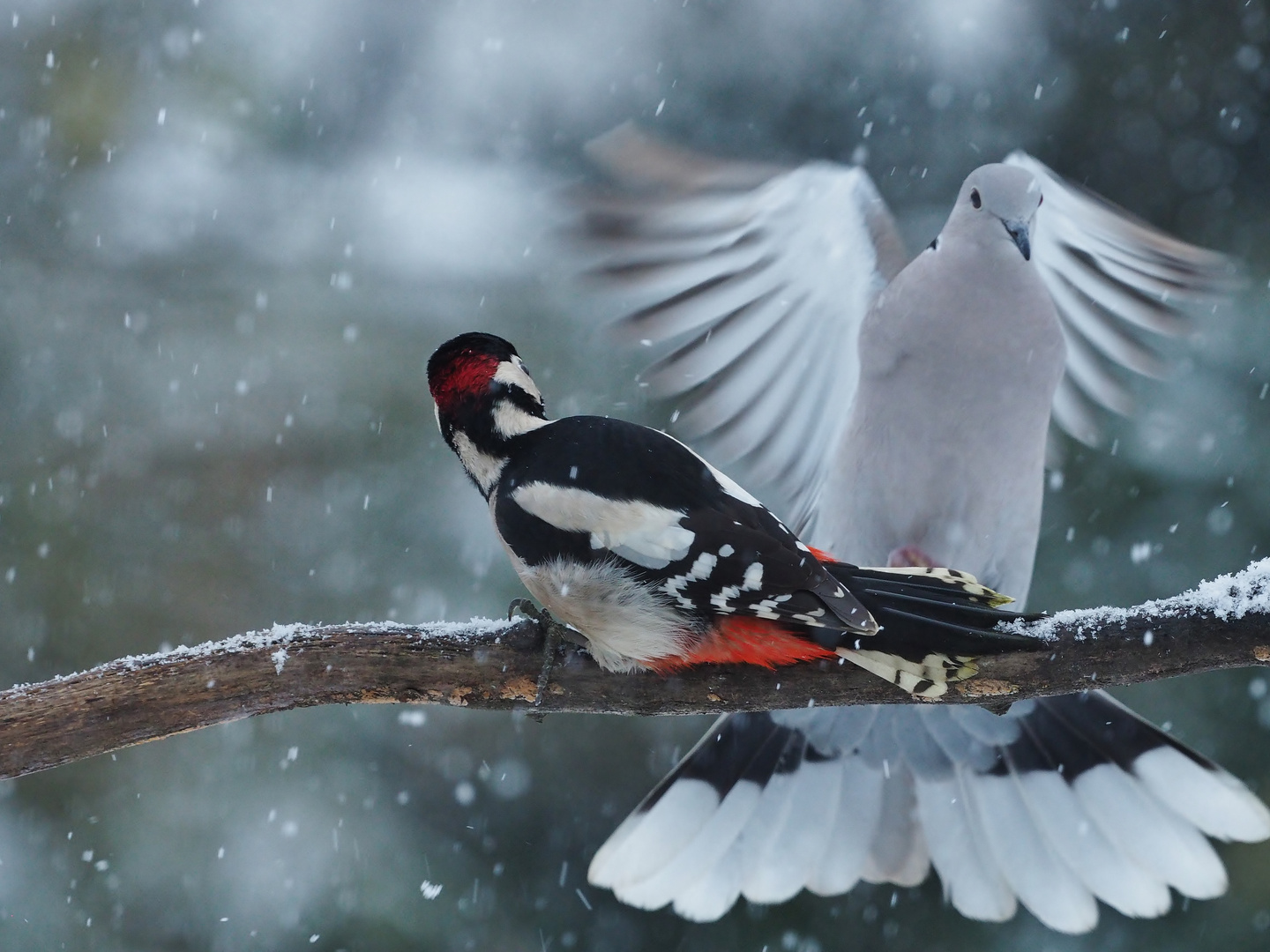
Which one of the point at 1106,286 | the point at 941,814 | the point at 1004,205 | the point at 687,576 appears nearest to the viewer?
the point at 687,576

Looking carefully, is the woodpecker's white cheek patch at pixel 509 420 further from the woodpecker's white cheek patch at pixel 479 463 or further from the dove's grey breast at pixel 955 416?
the dove's grey breast at pixel 955 416

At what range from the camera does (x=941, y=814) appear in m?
2.54

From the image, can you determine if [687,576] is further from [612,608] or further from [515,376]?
[515,376]

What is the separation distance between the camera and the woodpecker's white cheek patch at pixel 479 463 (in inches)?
71.1

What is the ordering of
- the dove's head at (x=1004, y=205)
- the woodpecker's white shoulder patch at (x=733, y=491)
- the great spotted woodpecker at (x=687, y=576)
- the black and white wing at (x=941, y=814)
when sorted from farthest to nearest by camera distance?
the black and white wing at (x=941, y=814) → the dove's head at (x=1004, y=205) → the woodpecker's white shoulder patch at (x=733, y=491) → the great spotted woodpecker at (x=687, y=576)

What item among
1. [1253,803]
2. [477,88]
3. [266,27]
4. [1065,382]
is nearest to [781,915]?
[1253,803]

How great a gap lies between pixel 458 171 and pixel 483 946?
7.32 ft

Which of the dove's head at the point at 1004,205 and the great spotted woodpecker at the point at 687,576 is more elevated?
the dove's head at the point at 1004,205

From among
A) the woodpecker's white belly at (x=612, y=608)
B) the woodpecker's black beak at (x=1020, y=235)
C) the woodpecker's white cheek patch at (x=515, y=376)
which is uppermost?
the woodpecker's black beak at (x=1020, y=235)

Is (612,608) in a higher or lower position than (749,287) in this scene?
lower

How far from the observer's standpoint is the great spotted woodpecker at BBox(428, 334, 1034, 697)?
1619 mm

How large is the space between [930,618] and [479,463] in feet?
2.28

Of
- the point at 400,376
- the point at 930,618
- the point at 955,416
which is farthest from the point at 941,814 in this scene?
the point at 400,376

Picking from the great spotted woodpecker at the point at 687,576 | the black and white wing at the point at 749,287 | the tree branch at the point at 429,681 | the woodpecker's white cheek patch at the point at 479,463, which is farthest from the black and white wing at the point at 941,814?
the woodpecker's white cheek patch at the point at 479,463
